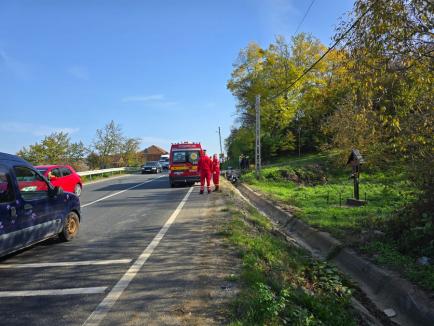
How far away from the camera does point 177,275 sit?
559cm

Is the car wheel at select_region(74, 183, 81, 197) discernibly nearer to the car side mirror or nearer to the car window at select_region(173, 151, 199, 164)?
the car window at select_region(173, 151, 199, 164)

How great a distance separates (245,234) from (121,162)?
55.5 m

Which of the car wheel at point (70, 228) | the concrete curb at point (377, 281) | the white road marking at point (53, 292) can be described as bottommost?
the concrete curb at point (377, 281)

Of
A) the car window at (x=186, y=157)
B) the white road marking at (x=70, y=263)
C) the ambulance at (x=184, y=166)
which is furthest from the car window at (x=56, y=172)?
the white road marking at (x=70, y=263)

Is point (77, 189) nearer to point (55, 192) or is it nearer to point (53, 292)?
point (55, 192)

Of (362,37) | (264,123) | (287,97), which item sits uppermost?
(287,97)

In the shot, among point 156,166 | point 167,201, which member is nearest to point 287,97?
point 156,166

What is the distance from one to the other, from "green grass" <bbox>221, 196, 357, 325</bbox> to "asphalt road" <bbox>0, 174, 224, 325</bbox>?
99cm

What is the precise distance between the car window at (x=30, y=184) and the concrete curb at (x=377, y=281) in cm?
567

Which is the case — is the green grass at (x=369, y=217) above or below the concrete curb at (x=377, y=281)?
above

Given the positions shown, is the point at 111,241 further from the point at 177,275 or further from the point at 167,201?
the point at 167,201

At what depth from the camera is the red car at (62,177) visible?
16719mm

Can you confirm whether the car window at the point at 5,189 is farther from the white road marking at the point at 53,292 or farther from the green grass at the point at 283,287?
the green grass at the point at 283,287

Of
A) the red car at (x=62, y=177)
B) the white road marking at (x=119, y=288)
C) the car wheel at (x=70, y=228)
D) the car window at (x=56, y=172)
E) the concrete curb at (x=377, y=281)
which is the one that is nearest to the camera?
the white road marking at (x=119, y=288)
